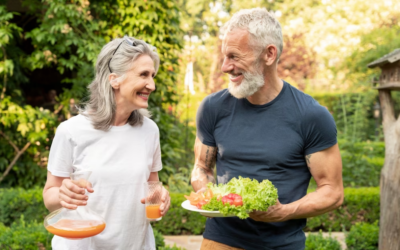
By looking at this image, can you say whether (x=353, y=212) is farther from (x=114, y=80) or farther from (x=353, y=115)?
(x=114, y=80)

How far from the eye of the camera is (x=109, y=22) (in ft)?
22.7

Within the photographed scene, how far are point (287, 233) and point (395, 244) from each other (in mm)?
2517

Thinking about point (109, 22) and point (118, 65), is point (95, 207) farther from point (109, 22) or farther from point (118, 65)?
point (109, 22)

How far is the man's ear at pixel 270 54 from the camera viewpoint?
261 cm

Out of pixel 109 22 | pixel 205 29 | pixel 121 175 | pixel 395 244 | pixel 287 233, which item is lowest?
pixel 395 244

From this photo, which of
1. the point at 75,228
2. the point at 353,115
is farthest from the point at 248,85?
the point at 353,115

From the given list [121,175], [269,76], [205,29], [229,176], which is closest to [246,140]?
[229,176]

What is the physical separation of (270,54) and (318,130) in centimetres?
55

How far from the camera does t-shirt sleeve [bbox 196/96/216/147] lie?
108 inches

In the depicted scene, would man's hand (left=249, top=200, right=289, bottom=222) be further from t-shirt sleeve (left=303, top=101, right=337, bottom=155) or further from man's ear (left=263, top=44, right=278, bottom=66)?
man's ear (left=263, top=44, right=278, bottom=66)

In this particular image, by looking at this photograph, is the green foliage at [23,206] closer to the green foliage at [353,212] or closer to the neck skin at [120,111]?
the green foliage at [353,212]

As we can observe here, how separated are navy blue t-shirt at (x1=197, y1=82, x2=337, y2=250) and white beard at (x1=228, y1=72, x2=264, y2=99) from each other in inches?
4.8

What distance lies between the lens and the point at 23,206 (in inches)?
232

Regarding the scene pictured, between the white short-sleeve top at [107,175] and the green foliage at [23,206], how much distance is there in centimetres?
379
